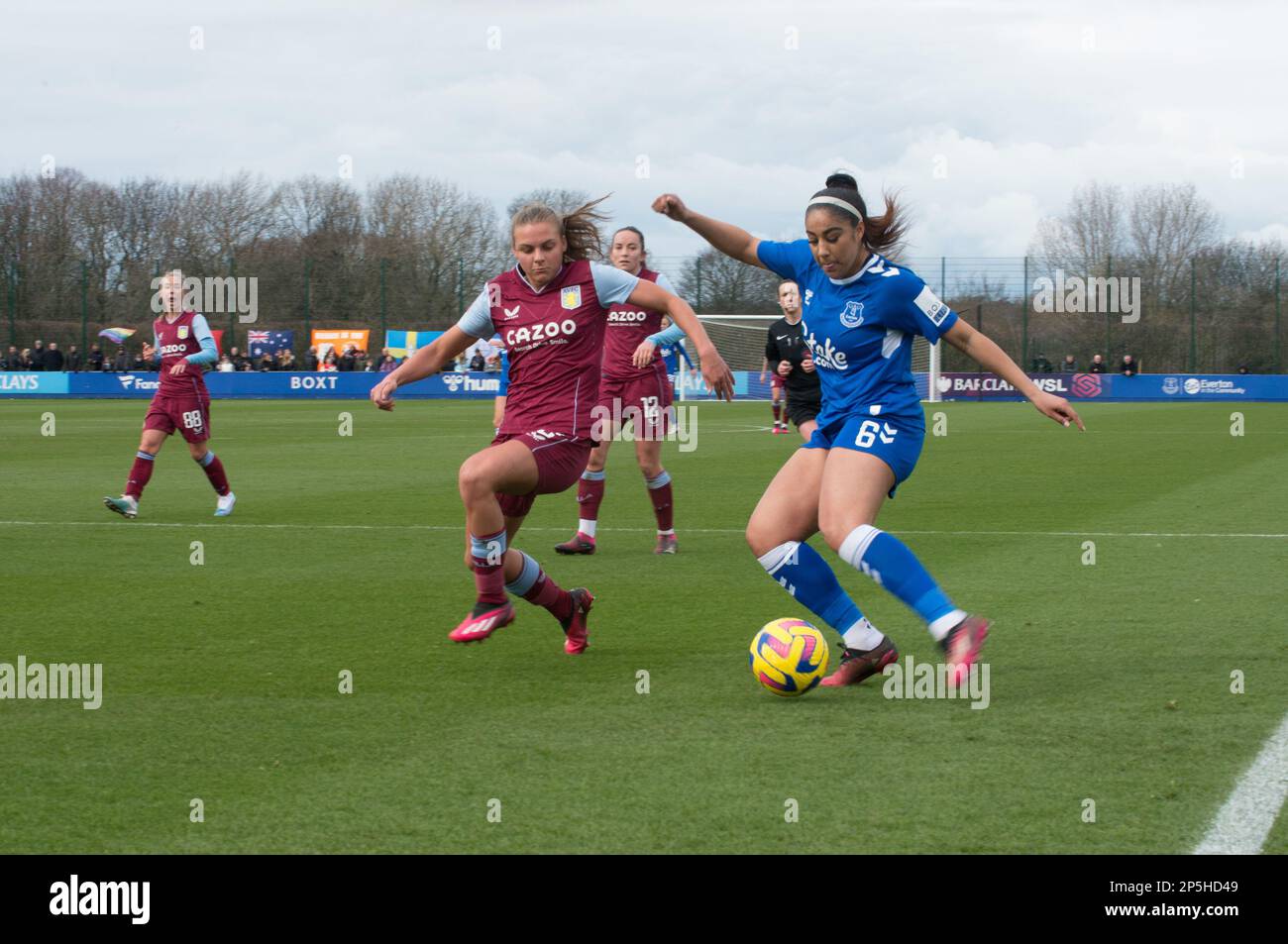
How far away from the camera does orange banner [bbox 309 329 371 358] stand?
58.4m

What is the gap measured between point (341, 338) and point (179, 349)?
150 feet

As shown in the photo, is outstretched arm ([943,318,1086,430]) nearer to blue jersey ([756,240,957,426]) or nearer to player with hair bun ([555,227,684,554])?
blue jersey ([756,240,957,426])

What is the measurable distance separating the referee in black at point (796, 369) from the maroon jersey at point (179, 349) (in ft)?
16.9

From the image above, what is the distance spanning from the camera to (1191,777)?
4.70 m

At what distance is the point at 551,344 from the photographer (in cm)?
701

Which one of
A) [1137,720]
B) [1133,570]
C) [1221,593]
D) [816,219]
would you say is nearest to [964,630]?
[1137,720]

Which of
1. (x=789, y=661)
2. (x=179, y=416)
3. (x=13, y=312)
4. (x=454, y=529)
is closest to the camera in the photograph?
(x=789, y=661)

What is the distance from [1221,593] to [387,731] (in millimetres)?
5192

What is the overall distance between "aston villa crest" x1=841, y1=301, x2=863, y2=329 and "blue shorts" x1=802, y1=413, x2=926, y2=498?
0.37m

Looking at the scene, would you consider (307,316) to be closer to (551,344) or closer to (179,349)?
(179,349)

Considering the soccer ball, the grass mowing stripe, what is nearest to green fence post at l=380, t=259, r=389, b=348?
the grass mowing stripe

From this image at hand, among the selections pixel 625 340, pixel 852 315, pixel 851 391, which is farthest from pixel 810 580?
pixel 625 340

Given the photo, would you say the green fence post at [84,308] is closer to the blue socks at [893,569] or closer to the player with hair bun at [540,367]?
the player with hair bun at [540,367]
